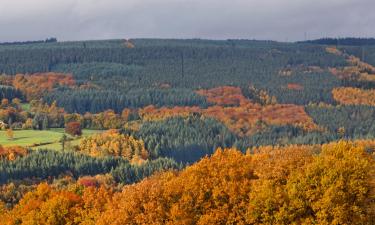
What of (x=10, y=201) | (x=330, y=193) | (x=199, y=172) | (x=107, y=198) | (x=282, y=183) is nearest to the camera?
(x=330, y=193)

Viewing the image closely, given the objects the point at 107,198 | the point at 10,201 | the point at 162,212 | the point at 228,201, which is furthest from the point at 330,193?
the point at 10,201

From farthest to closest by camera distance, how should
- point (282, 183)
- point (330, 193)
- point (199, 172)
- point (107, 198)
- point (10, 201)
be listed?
point (10, 201), point (107, 198), point (199, 172), point (282, 183), point (330, 193)

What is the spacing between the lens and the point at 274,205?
294ft

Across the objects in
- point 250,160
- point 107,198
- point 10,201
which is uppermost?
point 250,160

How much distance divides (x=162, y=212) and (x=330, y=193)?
21864 mm

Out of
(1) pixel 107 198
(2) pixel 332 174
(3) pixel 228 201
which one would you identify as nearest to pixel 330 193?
(2) pixel 332 174

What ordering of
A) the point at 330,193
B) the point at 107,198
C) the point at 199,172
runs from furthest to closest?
the point at 107,198, the point at 199,172, the point at 330,193

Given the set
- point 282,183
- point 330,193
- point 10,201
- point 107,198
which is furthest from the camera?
point 10,201

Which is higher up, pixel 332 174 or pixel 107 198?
pixel 332 174

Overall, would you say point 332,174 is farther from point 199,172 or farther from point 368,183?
→ point 199,172

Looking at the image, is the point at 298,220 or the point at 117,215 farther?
the point at 117,215

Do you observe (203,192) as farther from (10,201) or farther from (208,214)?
(10,201)

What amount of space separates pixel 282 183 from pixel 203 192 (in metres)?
10.4

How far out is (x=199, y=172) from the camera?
A: 3935 inches
